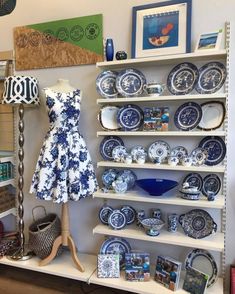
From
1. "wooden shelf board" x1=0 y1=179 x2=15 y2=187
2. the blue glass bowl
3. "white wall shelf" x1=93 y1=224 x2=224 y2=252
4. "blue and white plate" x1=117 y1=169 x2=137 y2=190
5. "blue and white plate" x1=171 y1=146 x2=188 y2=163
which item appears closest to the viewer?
"white wall shelf" x1=93 y1=224 x2=224 y2=252

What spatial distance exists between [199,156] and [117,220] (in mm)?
726

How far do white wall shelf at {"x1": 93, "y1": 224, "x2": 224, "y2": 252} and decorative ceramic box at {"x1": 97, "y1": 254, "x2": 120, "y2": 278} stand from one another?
0.17 meters

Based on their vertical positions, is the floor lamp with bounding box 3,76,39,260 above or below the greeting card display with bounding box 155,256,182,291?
above

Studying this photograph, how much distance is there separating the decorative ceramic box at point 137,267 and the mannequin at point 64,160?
35 cm

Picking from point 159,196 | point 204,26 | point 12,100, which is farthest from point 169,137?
point 12,100

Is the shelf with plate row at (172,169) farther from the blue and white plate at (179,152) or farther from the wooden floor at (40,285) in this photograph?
the wooden floor at (40,285)

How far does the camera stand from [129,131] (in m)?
1.85

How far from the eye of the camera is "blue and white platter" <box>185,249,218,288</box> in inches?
66.7

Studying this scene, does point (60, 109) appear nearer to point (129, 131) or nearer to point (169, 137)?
point (129, 131)

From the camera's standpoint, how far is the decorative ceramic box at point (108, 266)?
1.80 metres

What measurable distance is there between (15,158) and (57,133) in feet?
2.51

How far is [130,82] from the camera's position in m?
1.89

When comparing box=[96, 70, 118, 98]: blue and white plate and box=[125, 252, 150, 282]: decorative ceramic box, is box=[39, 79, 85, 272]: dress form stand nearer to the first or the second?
box=[96, 70, 118, 98]: blue and white plate

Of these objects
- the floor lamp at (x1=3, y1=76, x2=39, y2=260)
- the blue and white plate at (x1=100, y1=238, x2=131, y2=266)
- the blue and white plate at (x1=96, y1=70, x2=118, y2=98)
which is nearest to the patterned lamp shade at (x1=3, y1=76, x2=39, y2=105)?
the floor lamp at (x1=3, y1=76, x2=39, y2=260)
